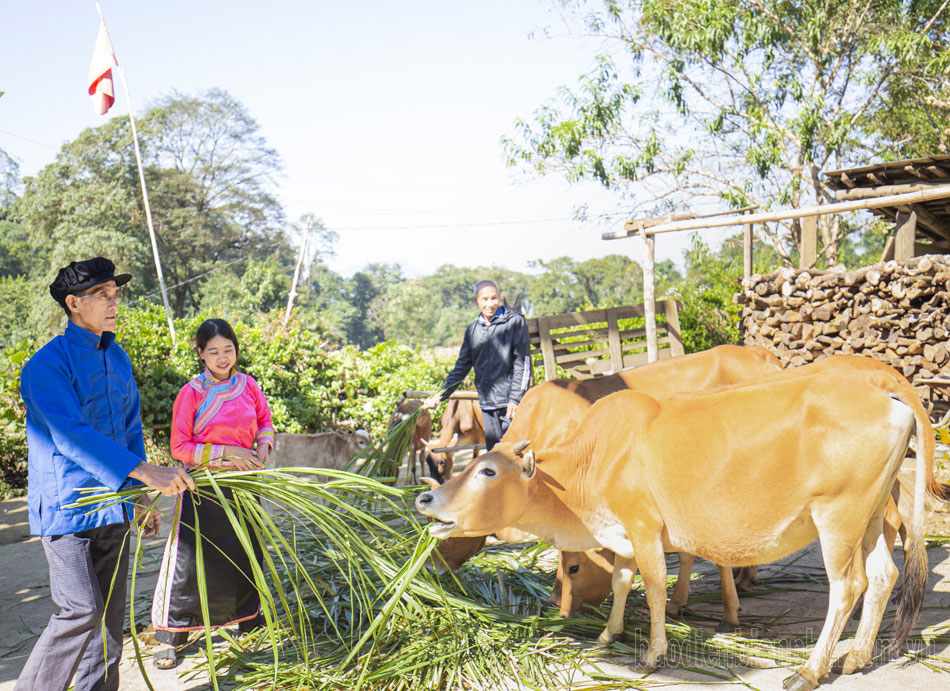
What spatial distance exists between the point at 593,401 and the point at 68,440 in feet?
9.64

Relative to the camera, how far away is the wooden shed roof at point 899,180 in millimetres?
7512

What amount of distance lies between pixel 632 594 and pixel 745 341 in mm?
7146

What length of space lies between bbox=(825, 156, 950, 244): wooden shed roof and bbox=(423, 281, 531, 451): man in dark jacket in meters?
4.35

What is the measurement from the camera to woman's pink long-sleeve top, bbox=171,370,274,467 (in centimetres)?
386

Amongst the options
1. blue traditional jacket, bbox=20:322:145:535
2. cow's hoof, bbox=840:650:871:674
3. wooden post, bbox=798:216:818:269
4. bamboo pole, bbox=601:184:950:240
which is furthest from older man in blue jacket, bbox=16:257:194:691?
wooden post, bbox=798:216:818:269

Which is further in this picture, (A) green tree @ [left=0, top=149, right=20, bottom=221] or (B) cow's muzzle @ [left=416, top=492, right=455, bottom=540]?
(A) green tree @ [left=0, top=149, right=20, bottom=221]

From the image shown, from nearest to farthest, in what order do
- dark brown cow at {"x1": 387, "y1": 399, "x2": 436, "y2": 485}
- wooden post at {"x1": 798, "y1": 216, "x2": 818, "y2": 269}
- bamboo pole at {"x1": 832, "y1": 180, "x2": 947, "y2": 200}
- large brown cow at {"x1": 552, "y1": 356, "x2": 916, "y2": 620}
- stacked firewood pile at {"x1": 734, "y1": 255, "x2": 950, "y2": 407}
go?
large brown cow at {"x1": 552, "y1": 356, "x2": 916, "y2": 620}, bamboo pole at {"x1": 832, "y1": 180, "x2": 947, "y2": 200}, dark brown cow at {"x1": 387, "y1": 399, "x2": 436, "y2": 485}, stacked firewood pile at {"x1": 734, "y1": 255, "x2": 950, "y2": 407}, wooden post at {"x1": 798, "y1": 216, "x2": 818, "y2": 269}

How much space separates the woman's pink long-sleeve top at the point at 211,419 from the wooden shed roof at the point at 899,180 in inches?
256

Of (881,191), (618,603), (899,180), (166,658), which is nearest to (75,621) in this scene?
(166,658)

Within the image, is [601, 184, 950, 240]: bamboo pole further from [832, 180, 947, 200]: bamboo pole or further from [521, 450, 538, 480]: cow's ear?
[521, 450, 538, 480]: cow's ear

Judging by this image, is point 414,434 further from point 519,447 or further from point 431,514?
point 431,514

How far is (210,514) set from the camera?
382cm

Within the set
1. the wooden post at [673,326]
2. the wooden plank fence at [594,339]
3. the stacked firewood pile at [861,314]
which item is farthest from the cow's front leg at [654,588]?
the wooden post at [673,326]

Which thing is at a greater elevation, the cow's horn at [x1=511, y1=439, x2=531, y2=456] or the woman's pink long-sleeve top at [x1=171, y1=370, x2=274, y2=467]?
the woman's pink long-sleeve top at [x1=171, y1=370, x2=274, y2=467]
